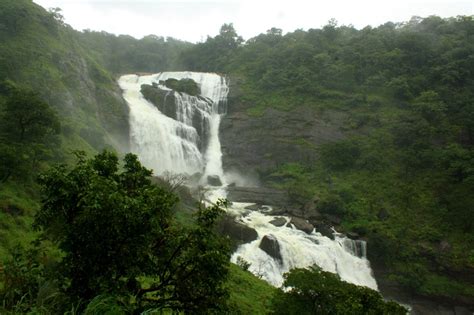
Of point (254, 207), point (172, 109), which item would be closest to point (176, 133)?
point (172, 109)

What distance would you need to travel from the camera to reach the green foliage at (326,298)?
37.7 feet

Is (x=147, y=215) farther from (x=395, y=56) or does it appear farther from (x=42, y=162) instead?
(x=395, y=56)

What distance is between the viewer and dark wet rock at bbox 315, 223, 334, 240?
91.1 ft

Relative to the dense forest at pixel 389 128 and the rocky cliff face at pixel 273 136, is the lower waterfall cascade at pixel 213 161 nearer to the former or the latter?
the rocky cliff face at pixel 273 136

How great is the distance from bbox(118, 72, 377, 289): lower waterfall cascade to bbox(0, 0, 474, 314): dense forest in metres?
2.26

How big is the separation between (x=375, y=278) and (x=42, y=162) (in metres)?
23.4

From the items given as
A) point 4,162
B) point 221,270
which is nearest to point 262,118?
point 4,162

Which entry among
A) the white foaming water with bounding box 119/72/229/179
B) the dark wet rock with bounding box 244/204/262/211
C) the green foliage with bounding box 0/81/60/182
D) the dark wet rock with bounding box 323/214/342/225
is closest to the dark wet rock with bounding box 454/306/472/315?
the dark wet rock with bounding box 323/214/342/225

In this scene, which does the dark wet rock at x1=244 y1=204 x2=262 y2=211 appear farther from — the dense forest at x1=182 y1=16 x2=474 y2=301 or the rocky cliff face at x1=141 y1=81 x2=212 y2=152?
the rocky cliff face at x1=141 y1=81 x2=212 y2=152

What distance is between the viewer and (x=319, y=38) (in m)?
63.9

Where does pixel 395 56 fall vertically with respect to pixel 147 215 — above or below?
above

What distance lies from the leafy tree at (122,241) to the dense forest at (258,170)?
3 centimetres

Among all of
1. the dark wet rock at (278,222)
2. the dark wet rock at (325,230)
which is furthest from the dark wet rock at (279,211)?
the dark wet rock at (325,230)

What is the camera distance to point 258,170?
4362 cm
